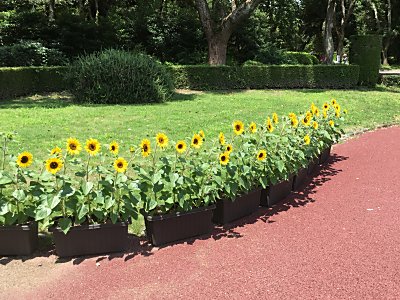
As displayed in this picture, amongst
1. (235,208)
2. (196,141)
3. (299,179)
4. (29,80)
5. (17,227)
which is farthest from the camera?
(29,80)

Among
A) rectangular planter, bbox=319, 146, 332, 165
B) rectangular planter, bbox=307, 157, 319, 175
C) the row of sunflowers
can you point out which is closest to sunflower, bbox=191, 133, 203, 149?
the row of sunflowers

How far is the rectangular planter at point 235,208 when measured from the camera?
420cm

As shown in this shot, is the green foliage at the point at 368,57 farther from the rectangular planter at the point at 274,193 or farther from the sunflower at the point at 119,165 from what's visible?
the sunflower at the point at 119,165

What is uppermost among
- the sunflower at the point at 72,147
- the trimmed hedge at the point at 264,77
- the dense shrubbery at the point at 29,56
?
the dense shrubbery at the point at 29,56

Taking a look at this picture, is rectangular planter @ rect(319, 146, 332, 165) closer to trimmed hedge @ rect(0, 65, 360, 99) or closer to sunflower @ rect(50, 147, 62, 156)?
sunflower @ rect(50, 147, 62, 156)

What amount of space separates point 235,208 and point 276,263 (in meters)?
0.96

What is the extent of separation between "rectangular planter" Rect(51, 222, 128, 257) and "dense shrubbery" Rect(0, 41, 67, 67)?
553 inches

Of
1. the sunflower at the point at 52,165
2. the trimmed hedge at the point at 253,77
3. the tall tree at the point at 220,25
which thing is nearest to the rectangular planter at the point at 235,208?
the sunflower at the point at 52,165

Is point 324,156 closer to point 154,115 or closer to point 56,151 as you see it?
point 56,151

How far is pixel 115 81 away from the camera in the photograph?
12.7 metres

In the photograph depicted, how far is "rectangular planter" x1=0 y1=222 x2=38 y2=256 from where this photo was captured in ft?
11.4

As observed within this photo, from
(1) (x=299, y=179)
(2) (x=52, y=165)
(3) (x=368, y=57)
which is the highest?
(3) (x=368, y=57)

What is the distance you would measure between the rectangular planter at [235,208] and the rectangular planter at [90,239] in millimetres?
1010

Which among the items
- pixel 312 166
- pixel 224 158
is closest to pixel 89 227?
pixel 224 158
